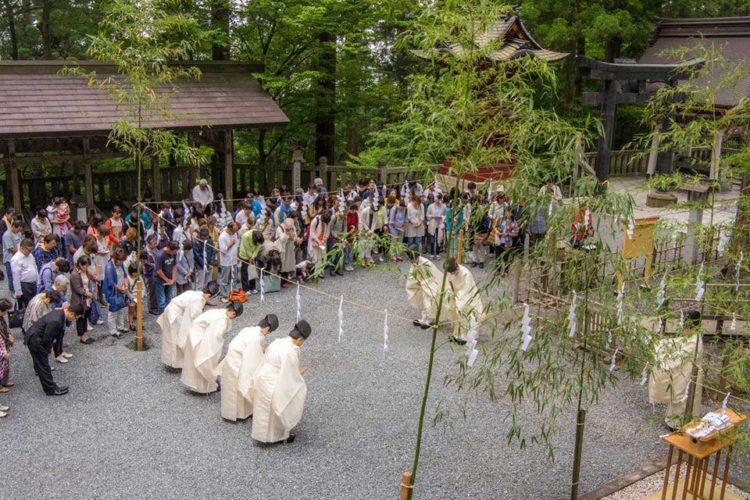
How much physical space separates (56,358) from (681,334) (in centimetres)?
818

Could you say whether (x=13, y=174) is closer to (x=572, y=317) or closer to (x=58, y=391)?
(x=58, y=391)

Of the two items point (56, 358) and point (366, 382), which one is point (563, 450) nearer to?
point (366, 382)

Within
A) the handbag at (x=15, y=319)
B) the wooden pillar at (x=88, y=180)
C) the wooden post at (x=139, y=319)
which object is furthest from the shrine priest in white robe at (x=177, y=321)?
the wooden pillar at (x=88, y=180)

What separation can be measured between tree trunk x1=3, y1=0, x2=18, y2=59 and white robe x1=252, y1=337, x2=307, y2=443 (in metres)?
16.2

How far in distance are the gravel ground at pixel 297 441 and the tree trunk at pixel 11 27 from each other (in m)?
13.1

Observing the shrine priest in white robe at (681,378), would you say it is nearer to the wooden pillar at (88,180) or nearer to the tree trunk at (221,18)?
the wooden pillar at (88,180)

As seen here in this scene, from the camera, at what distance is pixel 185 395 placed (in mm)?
9078

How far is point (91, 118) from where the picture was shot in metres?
14.2

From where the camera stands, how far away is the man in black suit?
28.1ft

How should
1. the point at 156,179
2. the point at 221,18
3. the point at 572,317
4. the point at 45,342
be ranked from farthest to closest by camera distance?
the point at 221,18 < the point at 156,179 < the point at 45,342 < the point at 572,317

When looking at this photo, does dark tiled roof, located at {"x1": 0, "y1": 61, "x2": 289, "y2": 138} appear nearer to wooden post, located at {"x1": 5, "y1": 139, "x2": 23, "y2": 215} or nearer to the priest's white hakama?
wooden post, located at {"x1": 5, "y1": 139, "x2": 23, "y2": 215}

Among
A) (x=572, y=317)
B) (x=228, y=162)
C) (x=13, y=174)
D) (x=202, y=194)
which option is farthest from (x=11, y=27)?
(x=572, y=317)

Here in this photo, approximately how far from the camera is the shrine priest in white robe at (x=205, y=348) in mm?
8922

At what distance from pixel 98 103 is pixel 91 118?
0.65m
